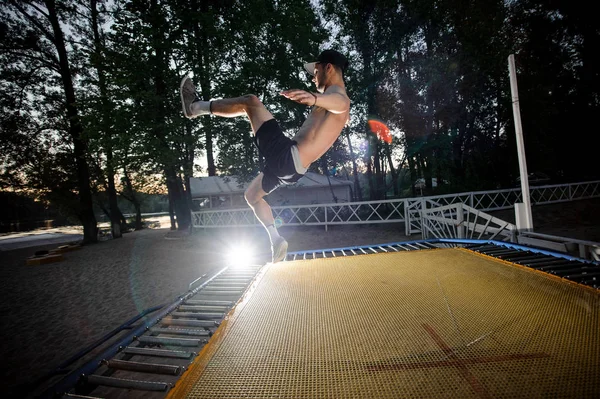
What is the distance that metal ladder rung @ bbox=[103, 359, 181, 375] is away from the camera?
5.64ft

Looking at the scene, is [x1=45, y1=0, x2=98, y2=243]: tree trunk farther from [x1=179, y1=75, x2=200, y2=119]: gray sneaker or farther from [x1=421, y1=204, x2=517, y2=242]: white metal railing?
[x1=421, y1=204, x2=517, y2=242]: white metal railing

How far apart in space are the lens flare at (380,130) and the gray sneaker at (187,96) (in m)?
14.6

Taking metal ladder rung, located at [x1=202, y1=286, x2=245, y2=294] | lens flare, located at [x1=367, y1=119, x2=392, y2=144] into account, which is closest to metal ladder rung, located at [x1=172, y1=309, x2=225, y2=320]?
metal ladder rung, located at [x1=202, y1=286, x2=245, y2=294]

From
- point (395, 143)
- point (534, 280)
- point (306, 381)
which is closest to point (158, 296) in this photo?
point (306, 381)

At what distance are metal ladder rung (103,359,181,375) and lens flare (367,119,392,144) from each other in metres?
16.1

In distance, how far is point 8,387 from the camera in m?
3.33

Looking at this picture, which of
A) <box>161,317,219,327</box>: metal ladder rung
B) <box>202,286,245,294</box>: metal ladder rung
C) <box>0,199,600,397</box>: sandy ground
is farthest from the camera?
<box>0,199,600,397</box>: sandy ground

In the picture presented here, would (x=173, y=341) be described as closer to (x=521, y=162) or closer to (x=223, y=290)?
(x=223, y=290)

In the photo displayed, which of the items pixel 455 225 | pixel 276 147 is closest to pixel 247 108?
pixel 276 147

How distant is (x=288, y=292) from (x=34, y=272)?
1323 cm

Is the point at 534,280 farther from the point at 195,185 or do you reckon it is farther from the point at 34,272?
the point at 195,185

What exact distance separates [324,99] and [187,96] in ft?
6.14

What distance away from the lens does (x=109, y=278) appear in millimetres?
8570

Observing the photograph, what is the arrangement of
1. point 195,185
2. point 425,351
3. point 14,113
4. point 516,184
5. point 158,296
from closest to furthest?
point 425,351
point 158,296
point 14,113
point 516,184
point 195,185
